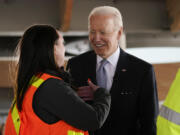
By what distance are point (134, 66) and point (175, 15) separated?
6.11 ft

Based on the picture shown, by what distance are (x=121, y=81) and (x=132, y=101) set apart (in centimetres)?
14

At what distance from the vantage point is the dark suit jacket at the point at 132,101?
156 cm

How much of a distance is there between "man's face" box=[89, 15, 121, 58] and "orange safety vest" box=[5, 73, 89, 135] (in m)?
0.59

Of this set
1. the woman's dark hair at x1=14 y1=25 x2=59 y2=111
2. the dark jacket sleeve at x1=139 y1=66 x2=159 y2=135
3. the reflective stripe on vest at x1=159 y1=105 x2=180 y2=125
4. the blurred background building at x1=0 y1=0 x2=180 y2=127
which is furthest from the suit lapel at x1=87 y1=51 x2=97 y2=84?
the blurred background building at x1=0 y1=0 x2=180 y2=127

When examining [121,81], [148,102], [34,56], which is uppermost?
[34,56]

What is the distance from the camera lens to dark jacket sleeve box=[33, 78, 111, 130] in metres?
1.09

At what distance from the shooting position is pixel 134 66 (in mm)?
1610

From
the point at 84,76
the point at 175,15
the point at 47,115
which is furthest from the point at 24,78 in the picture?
the point at 175,15

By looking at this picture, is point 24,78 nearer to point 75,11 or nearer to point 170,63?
point 75,11

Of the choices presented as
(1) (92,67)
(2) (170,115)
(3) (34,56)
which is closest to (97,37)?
(1) (92,67)

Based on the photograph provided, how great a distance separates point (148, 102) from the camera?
156cm

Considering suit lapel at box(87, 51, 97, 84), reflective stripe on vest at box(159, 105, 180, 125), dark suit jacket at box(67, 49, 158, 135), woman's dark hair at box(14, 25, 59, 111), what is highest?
woman's dark hair at box(14, 25, 59, 111)

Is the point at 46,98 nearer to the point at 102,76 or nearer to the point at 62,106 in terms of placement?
the point at 62,106

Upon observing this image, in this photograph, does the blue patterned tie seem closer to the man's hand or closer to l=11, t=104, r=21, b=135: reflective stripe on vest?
the man's hand
